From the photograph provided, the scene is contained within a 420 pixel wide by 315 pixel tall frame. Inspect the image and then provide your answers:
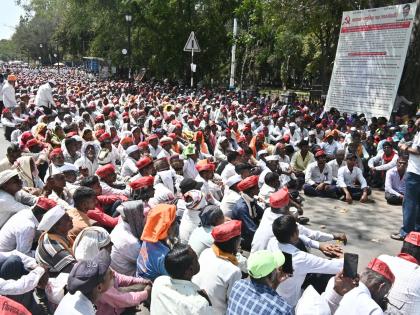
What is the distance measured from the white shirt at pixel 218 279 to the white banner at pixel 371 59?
9.21m

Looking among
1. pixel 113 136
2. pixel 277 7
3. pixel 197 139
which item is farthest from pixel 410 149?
pixel 277 7

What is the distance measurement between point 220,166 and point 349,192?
2335 millimetres

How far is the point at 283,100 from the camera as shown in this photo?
59.3 ft

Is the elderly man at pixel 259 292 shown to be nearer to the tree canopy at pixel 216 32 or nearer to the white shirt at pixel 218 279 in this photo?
the white shirt at pixel 218 279

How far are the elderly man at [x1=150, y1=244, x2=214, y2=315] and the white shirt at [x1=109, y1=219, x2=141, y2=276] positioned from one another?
44.6 inches

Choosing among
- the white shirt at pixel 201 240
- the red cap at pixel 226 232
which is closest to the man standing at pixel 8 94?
the white shirt at pixel 201 240

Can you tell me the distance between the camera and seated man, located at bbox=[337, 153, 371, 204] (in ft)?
25.0

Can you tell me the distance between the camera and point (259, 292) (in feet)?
9.03

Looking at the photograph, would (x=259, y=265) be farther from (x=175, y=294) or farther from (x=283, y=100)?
(x=283, y=100)

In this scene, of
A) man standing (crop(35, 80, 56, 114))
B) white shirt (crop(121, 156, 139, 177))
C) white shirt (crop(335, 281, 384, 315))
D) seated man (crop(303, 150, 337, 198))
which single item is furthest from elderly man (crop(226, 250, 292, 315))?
man standing (crop(35, 80, 56, 114))

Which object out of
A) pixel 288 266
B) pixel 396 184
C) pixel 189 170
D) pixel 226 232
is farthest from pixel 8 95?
pixel 288 266

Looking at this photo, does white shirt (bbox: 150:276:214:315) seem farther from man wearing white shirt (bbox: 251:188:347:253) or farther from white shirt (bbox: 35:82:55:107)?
white shirt (bbox: 35:82:55:107)

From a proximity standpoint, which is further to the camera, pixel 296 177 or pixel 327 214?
pixel 296 177

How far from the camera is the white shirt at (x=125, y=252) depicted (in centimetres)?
400
